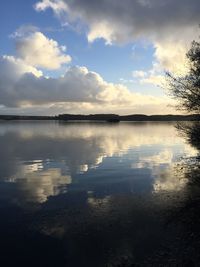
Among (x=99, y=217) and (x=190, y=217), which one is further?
(x=99, y=217)

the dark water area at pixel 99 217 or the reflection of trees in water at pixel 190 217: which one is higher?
the reflection of trees in water at pixel 190 217

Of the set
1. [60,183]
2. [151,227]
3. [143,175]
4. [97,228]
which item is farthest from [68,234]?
[143,175]

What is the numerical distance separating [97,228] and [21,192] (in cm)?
906

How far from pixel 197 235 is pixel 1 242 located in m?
8.25

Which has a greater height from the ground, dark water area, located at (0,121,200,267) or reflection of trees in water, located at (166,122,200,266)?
reflection of trees in water, located at (166,122,200,266)

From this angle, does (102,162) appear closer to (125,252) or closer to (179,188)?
(179,188)

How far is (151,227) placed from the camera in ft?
52.6

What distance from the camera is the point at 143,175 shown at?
3005cm

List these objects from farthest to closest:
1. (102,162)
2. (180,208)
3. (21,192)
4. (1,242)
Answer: (102,162)
(21,192)
(180,208)
(1,242)

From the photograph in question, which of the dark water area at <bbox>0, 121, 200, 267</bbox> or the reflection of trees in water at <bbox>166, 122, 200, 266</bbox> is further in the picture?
the reflection of trees in water at <bbox>166, 122, 200, 266</bbox>

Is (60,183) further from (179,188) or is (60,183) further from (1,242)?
(1,242)

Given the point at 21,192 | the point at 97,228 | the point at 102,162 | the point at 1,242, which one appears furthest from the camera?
the point at 102,162

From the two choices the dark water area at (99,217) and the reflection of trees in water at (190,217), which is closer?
the dark water area at (99,217)

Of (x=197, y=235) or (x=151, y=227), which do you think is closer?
(x=197, y=235)
